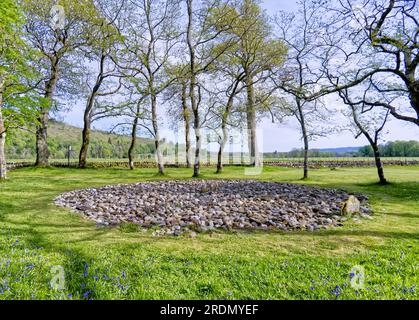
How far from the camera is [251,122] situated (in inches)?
869

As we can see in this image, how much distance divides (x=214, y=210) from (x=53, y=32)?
69.6 ft

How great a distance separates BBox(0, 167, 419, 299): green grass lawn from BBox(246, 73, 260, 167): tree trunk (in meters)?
14.0

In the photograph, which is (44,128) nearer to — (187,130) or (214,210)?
(187,130)

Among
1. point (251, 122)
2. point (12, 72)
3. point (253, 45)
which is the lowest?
point (251, 122)

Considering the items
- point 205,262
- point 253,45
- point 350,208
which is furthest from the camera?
point 253,45

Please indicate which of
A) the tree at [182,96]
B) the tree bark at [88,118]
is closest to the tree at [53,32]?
the tree bark at [88,118]

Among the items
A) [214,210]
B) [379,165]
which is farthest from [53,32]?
[379,165]

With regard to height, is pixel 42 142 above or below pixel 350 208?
above

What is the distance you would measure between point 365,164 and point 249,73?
23936mm

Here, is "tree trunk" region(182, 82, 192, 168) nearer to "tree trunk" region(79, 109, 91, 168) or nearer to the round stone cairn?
"tree trunk" region(79, 109, 91, 168)

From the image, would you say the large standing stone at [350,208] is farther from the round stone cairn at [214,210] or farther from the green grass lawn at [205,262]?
the green grass lawn at [205,262]

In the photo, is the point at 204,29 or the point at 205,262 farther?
the point at 204,29

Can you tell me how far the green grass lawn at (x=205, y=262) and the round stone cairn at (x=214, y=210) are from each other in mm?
482
